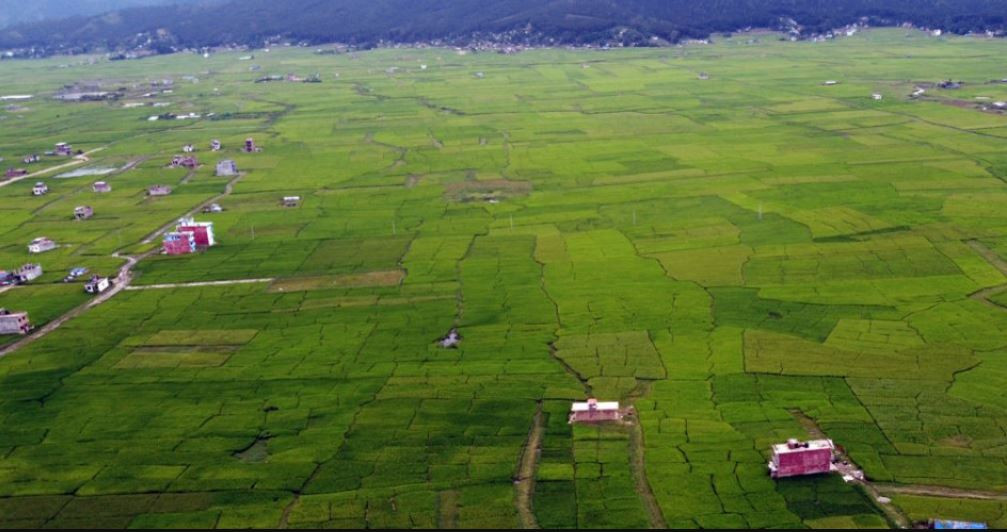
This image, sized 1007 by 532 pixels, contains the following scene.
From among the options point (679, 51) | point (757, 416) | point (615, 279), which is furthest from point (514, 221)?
point (679, 51)

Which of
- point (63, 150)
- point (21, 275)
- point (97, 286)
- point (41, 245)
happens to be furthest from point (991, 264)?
point (63, 150)

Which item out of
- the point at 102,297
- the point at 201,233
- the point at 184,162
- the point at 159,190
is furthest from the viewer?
the point at 184,162

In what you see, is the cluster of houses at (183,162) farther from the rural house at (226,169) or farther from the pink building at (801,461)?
the pink building at (801,461)

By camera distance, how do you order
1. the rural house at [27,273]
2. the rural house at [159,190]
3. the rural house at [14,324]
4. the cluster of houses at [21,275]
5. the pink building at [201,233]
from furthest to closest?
1. the rural house at [159,190]
2. the pink building at [201,233]
3. the rural house at [27,273]
4. the cluster of houses at [21,275]
5. the rural house at [14,324]

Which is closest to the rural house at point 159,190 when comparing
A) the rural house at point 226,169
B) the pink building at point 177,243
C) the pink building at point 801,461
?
the rural house at point 226,169

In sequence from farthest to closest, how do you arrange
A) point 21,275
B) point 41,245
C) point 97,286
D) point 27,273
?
point 41,245 < point 27,273 < point 21,275 < point 97,286

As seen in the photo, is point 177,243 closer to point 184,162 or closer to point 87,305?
point 87,305

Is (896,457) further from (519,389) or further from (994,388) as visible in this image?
(519,389)
